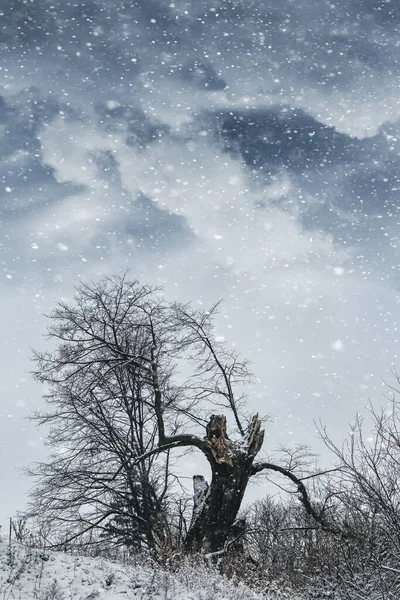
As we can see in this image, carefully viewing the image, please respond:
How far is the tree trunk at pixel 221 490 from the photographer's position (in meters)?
9.72

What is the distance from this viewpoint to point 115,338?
479 inches

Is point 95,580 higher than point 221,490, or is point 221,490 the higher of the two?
point 221,490

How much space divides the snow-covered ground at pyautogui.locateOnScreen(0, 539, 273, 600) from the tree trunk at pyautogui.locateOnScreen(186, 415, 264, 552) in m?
1.70

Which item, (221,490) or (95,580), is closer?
(95,580)

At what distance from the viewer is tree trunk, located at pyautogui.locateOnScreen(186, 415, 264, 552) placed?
9.72 m

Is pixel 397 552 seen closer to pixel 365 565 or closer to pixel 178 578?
pixel 365 565

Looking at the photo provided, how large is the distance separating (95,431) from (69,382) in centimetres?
168

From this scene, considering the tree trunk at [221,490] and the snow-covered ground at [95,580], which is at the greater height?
the tree trunk at [221,490]

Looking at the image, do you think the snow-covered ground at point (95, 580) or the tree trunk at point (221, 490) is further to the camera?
the tree trunk at point (221, 490)

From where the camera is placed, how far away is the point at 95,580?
700 centimetres

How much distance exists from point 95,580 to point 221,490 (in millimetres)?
3648

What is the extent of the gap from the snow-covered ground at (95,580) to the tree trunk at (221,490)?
1.70 meters

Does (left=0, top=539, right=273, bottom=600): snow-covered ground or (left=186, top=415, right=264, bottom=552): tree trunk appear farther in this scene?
(left=186, top=415, right=264, bottom=552): tree trunk

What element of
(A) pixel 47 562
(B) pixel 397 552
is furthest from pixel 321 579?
(A) pixel 47 562
